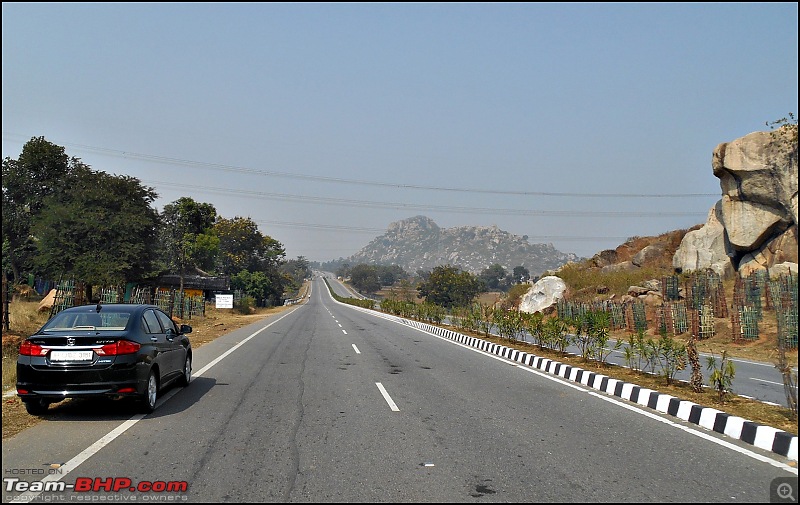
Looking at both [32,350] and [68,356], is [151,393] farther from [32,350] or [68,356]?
[32,350]

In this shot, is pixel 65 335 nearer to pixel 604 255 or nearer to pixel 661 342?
pixel 661 342

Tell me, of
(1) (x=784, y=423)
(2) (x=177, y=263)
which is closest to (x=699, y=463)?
(1) (x=784, y=423)

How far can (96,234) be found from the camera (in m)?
37.4

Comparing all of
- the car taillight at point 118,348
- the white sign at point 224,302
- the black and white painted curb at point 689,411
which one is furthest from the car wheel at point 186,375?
the white sign at point 224,302

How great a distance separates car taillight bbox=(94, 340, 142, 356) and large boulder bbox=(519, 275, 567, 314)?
4350cm

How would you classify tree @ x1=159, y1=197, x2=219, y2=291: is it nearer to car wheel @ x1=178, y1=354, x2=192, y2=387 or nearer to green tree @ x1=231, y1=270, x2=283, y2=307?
green tree @ x1=231, y1=270, x2=283, y2=307

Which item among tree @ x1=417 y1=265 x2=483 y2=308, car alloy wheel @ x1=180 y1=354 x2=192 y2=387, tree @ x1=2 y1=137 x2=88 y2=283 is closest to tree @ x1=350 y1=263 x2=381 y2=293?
tree @ x1=417 y1=265 x2=483 y2=308

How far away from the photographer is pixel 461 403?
9875 mm

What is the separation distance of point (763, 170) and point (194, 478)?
39.2 m

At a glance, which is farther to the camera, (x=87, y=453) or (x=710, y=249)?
(x=710, y=249)

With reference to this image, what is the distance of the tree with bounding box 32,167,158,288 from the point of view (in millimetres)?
36250

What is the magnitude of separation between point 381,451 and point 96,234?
119 feet

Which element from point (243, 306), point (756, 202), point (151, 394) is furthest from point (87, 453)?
point (243, 306)

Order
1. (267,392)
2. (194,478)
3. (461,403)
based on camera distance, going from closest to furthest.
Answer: (194,478) < (461,403) < (267,392)
